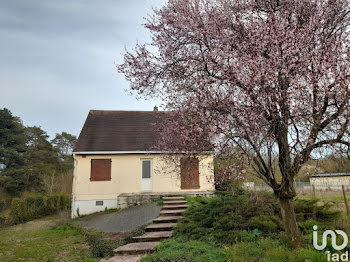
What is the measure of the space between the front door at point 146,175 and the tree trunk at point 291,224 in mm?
9615

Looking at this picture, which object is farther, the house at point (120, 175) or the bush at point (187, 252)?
the house at point (120, 175)

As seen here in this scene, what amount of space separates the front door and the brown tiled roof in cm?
88

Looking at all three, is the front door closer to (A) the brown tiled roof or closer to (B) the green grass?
(A) the brown tiled roof

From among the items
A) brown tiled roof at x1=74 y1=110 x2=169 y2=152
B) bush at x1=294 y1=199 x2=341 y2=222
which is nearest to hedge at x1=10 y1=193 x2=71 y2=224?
brown tiled roof at x1=74 y1=110 x2=169 y2=152

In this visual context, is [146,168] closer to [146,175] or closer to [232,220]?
[146,175]

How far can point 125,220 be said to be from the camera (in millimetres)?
9445

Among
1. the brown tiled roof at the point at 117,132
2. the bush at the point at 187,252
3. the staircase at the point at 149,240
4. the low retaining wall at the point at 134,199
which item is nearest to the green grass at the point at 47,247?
the staircase at the point at 149,240

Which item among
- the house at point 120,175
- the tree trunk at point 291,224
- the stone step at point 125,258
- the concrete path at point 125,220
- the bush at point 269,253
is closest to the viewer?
the bush at point 269,253

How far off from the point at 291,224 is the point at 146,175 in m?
9.85

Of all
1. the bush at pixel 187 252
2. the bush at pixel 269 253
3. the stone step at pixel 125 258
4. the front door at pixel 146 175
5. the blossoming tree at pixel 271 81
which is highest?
the blossoming tree at pixel 271 81

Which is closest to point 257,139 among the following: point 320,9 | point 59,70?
point 320,9

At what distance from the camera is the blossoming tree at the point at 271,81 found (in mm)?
3891

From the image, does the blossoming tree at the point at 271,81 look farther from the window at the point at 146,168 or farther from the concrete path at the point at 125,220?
the window at the point at 146,168

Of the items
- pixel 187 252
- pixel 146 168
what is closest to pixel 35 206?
pixel 146 168
